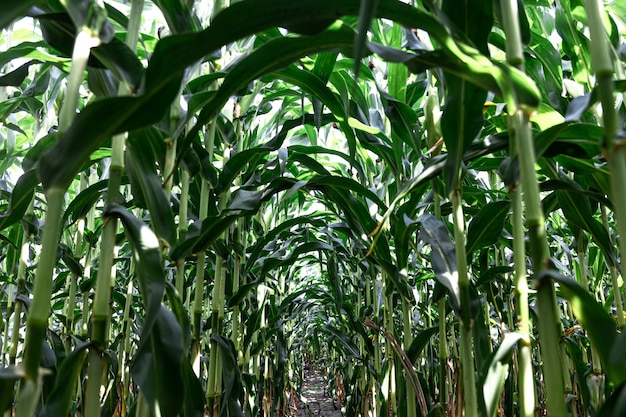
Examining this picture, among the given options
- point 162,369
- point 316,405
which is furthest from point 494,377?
point 316,405

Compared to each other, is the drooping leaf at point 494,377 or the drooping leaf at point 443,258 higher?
the drooping leaf at point 443,258

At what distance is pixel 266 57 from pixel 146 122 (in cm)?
25

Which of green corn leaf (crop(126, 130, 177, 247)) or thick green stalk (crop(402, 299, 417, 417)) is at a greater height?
green corn leaf (crop(126, 130, 177, 247))

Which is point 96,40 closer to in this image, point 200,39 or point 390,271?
point 200,39

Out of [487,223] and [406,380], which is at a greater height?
[487,223]

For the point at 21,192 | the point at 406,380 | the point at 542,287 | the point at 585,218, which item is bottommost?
the point at 406,380

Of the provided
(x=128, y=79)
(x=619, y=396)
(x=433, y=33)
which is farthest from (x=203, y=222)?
(x=619, y=396)

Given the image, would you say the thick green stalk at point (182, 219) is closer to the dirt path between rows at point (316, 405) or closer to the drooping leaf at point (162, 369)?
the drooping leaf at point (162, 369)

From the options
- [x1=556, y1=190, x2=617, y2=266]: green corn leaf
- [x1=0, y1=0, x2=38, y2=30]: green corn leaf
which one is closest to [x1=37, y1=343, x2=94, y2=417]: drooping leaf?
[x1=0, y1=0, x2=38, y2=30]: green corn leaf

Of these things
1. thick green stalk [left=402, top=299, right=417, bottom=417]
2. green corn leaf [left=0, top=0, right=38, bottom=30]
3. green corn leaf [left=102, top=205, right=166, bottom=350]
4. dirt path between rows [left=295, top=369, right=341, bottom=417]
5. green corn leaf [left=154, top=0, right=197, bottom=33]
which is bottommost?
dirt path between rows [left=295, top=369, right=341, bottom=417]

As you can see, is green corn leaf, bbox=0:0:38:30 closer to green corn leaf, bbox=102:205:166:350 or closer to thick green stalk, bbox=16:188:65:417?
thick green stalk, bbox=16:188:65:417

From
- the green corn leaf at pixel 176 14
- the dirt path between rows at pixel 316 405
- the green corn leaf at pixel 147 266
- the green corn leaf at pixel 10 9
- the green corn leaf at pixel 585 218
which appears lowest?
the dirt path between rows at pixel 316 405

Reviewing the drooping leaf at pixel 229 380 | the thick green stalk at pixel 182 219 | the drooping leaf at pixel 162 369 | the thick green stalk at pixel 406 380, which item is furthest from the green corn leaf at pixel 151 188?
the thick green stalk at pixel 406 380

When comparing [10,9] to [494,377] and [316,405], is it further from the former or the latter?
[316,405]
